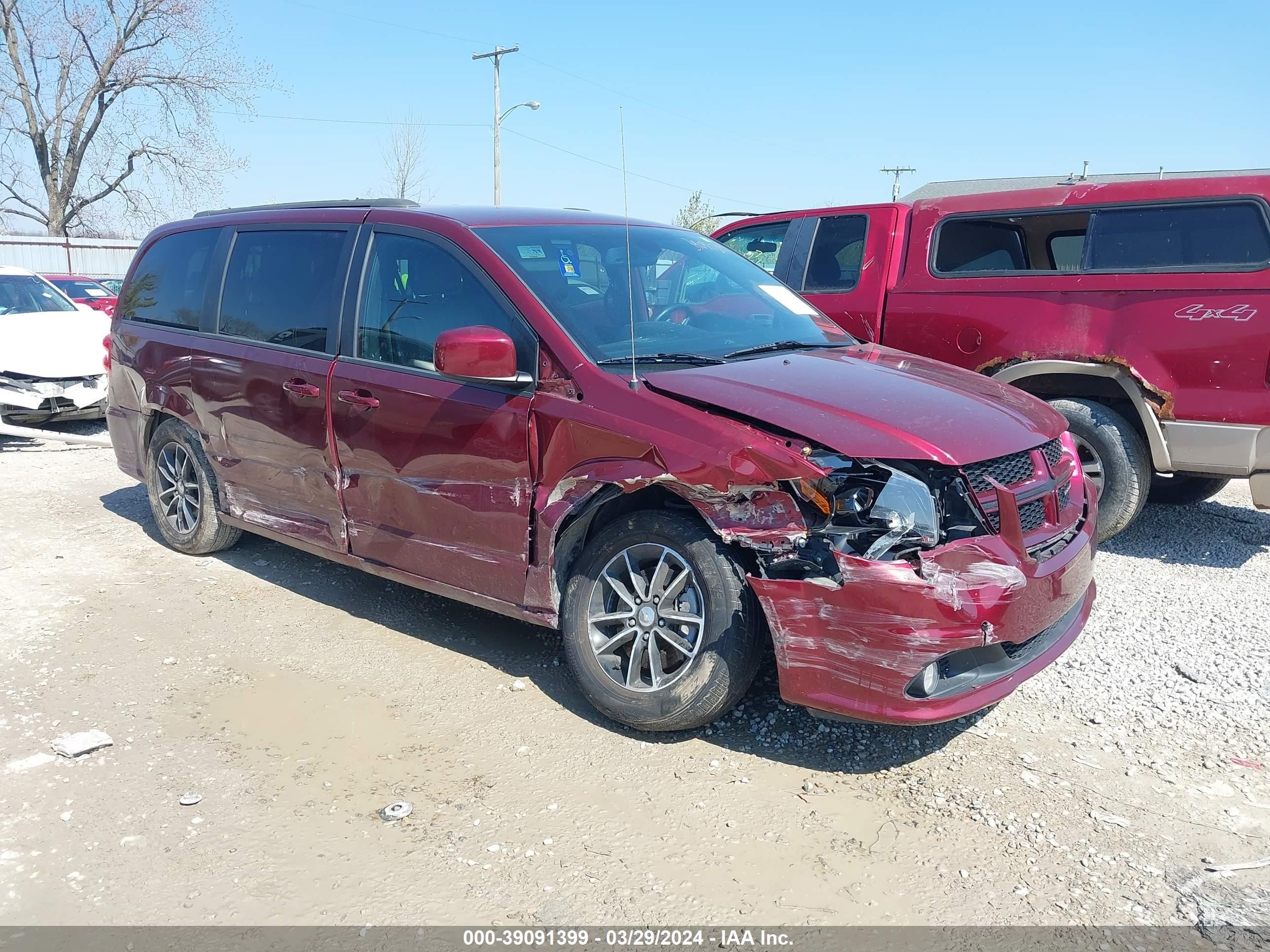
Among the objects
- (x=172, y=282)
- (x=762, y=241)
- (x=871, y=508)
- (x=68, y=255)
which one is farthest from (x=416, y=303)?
(x=68, y=255)

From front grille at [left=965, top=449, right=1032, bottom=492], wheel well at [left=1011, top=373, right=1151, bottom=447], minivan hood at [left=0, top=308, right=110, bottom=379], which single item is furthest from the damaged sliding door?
minivan hood at [left=0, top=308, right=110, bottom=379]

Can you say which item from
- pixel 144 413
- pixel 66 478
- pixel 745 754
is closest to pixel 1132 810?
pixel 745 754

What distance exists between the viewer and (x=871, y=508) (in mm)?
3135

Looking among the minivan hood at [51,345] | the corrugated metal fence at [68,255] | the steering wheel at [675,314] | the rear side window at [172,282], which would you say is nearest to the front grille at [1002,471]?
the steering wheel at [675,314]

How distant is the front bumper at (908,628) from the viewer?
3.01 m

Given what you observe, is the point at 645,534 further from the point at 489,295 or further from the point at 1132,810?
the point at 1132,810

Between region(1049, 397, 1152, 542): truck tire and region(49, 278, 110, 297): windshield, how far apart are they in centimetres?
1513

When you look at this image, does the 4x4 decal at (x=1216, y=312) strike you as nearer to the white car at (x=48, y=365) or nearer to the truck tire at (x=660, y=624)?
the truck tire at (x=660, y=624)

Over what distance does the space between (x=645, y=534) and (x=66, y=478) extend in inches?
257

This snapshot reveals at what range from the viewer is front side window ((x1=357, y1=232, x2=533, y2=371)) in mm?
3963

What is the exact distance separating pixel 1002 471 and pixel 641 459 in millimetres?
1245

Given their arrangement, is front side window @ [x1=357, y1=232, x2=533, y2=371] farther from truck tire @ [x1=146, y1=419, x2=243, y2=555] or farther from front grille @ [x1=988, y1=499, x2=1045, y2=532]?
front grille @ [x1=988, y1=499, x2=1045, y2=532]

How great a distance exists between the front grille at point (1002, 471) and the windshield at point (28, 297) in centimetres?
1061

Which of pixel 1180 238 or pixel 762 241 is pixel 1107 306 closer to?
pixel 1180 238
